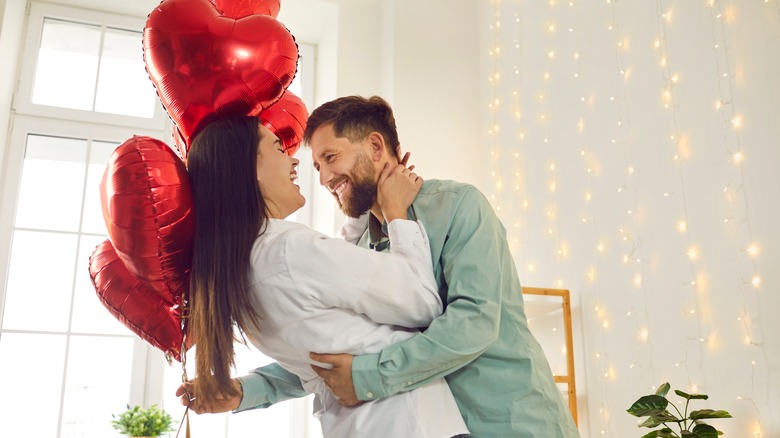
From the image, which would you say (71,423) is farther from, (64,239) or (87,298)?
(64,239)

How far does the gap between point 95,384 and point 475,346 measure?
254 cm

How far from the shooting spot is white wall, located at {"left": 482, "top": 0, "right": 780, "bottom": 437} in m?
1.95

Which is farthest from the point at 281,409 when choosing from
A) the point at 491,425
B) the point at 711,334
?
the point at 491,425

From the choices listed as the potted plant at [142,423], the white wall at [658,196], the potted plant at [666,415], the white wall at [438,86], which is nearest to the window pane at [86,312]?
the potted plant at [142,423]

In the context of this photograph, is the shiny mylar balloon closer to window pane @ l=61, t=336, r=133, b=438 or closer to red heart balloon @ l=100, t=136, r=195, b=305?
red heart balloon @ l=100, t=136, r=195, b=305

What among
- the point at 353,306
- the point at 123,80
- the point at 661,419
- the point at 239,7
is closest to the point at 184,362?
the point at 353,306

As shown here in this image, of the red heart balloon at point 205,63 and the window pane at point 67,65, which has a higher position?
the window pane at point 67,65

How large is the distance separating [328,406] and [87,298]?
7.83 feet

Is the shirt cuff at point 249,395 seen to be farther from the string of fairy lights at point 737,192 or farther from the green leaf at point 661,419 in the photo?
the string of fairy lights at point 737,192

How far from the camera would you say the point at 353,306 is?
1222 millimetres

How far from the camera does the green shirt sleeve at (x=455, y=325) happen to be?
1.20m

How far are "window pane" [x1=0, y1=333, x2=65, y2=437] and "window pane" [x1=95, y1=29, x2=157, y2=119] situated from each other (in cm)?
118

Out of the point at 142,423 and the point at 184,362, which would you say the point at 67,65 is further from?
the point at 184,362

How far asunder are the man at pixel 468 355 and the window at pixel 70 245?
2022 mm
